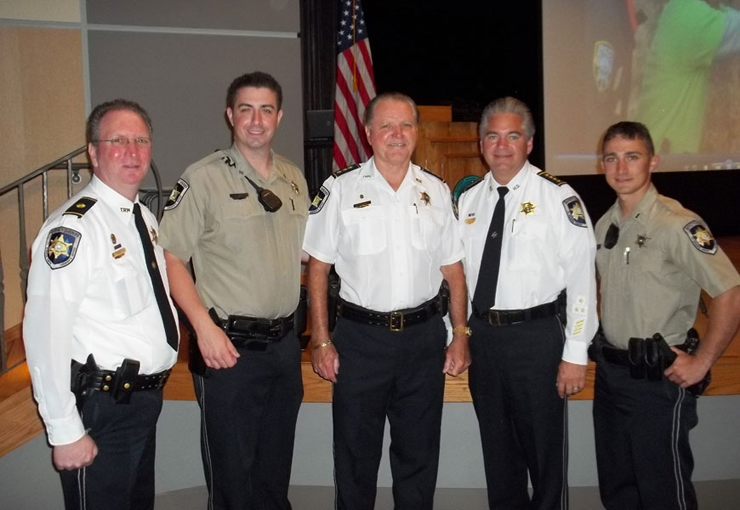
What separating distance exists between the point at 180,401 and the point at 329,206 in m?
1.39

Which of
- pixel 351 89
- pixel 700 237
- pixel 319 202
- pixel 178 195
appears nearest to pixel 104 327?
pixel 178 195

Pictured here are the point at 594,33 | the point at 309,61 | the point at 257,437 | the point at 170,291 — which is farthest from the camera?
the point at 594,33

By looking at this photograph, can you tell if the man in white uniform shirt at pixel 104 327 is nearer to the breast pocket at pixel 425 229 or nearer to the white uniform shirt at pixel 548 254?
the breast pocket at pixel 425 229

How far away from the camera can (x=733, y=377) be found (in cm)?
295

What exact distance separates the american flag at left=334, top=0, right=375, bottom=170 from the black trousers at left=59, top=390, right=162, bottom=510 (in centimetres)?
310

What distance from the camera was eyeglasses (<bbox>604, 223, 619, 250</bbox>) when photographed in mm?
2324

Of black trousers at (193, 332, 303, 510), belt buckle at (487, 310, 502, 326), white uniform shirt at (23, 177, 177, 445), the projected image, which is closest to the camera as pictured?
white uniform shirt at (23, 177, 177, 445)

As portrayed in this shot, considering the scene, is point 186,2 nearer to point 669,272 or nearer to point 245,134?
point 245,134

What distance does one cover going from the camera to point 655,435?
2.18m

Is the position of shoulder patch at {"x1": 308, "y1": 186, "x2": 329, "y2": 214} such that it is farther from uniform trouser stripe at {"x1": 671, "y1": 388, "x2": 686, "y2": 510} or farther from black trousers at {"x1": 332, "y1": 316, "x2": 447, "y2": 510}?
uniform trouser stripe at {"x1": 671, "y1": 388, "x2": 686, "y2": 510}

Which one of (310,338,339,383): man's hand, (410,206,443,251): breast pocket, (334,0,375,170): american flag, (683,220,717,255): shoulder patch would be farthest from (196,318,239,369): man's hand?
(334,0,375,170): american flag

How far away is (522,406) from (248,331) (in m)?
1.07

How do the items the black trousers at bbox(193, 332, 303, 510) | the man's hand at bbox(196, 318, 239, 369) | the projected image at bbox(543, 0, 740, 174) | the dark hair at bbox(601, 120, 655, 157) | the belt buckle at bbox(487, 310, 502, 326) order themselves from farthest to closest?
the projected image at bbox(543, 0, 740, 174) → the belt buckle at bbox(487, 310, 502, 326) → the dark hair at bbox(601, 120, 655, 157) → the black trousers at bbox(193, 332, 303, 510) → the man's hand at bbox(196, 318, 239, 369)

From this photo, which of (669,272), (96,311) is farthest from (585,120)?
(96,311)
